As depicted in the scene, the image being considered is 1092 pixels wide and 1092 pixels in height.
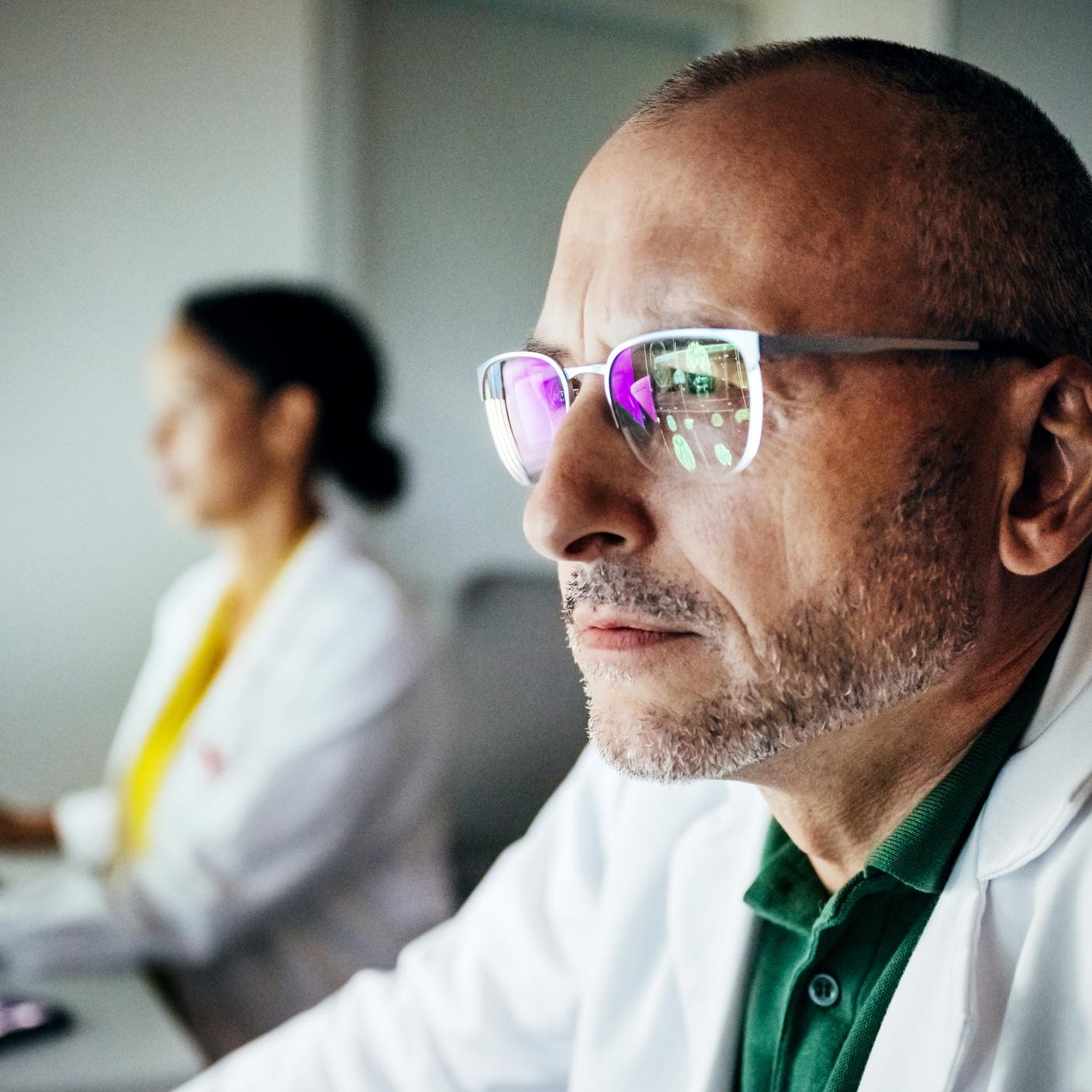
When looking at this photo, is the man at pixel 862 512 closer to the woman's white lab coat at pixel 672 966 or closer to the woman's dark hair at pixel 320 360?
the woman's white lab coat at pixel 672 966

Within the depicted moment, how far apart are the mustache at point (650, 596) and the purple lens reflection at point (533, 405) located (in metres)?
0.12

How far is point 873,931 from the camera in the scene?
0.84m

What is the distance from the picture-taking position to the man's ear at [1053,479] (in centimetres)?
81

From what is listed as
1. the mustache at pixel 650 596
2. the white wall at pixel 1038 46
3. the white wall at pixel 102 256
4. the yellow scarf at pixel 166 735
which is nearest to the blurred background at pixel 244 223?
the white wall at pixel 102 256

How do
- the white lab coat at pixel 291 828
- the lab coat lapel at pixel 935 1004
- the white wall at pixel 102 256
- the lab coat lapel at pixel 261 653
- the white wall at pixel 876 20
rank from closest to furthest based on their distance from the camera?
the lab coat lapel at pixel 935 1004 → the white wall at pixel 876 20 → the white lab coat at pixel 291 828 → the lab coat lapel at pixel 261 653 → the white wall at pixel 102 256

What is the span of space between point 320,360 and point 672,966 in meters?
1.53

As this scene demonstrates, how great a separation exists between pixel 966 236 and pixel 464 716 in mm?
1965

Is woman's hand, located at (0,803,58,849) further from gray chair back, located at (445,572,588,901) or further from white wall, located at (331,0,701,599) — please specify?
white wall, located at (331,0,701,599)

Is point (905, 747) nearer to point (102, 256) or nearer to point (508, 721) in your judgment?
point (508, 721)

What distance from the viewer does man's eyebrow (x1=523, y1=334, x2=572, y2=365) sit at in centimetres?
88

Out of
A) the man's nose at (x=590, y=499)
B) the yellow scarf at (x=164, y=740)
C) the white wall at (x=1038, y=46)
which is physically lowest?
the yellow scarf at (x=164, y=740)

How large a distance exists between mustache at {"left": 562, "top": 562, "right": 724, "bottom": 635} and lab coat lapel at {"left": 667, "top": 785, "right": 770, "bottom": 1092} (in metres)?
0.26

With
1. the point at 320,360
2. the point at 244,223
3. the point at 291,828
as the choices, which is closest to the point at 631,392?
the point at 291,828

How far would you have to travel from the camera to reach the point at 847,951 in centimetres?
84
